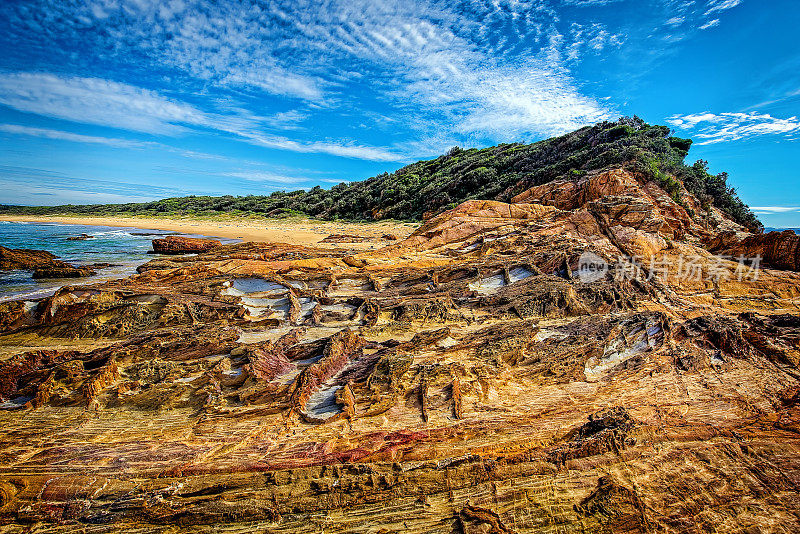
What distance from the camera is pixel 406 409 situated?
3836mm

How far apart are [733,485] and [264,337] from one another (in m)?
6.09

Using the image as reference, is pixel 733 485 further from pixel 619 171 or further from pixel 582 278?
pixel 619 171

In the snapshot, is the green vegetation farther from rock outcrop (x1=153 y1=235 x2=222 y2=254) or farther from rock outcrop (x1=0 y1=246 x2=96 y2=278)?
rock outcrop (x1=0 y1=246 x2=96 y2=278)

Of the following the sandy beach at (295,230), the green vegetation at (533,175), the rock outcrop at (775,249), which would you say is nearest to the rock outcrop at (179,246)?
the sandy beach at (295,230)

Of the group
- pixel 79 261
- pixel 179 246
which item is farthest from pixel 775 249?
pixel 79 261

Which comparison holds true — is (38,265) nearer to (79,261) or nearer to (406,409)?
(79,261)

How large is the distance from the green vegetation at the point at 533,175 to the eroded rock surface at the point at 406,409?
41.4 ft

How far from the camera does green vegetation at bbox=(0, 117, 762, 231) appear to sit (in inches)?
731

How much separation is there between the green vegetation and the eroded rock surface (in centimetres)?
1261

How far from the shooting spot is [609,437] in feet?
10.5

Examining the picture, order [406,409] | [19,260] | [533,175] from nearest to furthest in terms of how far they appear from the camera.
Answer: [406,409] < [19,260] < [533,175]

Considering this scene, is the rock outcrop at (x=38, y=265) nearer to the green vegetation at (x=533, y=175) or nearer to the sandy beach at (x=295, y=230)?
the sandy beach at (x=295, y=230)

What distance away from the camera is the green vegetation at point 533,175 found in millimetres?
18577

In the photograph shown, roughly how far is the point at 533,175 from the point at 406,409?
21455 mm
